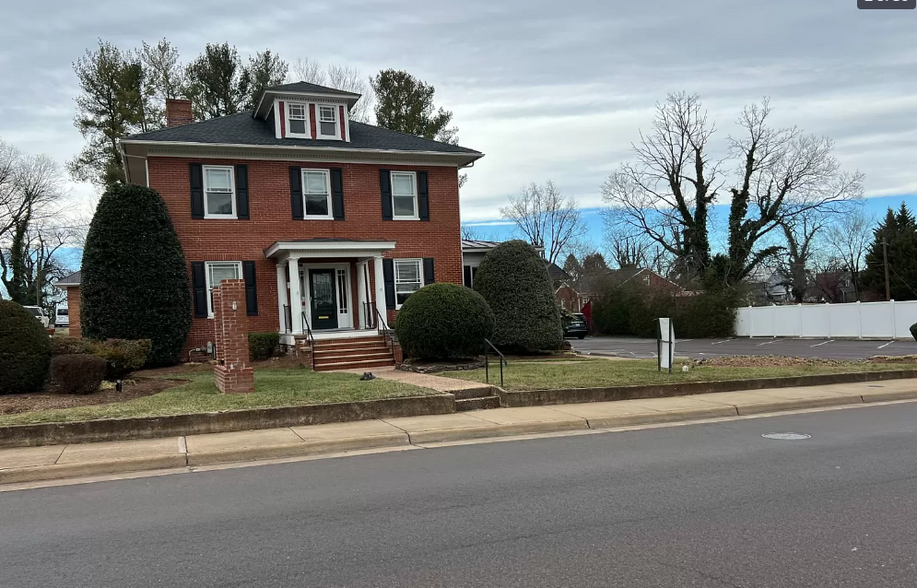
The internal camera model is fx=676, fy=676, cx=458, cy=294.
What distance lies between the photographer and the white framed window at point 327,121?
22719mm

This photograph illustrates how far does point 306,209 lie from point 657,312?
973 inches

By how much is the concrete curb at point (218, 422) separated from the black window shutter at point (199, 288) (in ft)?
38.6

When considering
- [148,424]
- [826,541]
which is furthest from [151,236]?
[826,541]

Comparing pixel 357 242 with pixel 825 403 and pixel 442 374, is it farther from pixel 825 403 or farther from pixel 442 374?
pixel 825 403

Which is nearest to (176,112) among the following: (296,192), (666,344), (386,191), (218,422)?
(296,192)

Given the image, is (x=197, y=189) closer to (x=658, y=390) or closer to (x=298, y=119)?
(x=298, y=119)

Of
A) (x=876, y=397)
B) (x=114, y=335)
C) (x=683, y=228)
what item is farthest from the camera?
(x=683, y=228)

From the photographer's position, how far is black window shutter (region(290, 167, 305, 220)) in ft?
72.1

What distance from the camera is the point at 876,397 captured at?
13.1 metres

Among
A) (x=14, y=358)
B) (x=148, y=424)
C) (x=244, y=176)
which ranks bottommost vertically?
(x=148, y=424)

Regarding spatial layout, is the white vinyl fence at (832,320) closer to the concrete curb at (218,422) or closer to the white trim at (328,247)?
the white trim at (328,247)

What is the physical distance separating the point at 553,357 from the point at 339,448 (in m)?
13.4

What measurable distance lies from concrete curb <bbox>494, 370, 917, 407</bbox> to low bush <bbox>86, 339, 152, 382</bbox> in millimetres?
7688

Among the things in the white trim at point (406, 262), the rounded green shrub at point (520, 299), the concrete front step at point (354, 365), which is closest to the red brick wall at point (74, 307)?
the white trim at point (406, 262)
